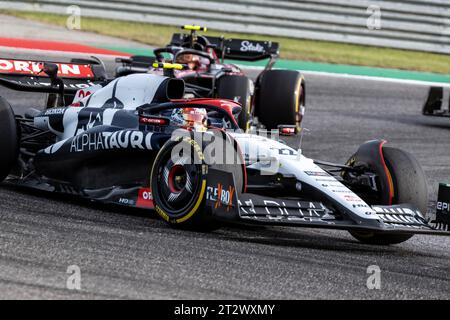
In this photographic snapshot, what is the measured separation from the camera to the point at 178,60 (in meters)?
15.4

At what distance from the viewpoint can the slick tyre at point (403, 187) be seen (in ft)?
27.0

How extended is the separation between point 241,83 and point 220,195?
643 cm

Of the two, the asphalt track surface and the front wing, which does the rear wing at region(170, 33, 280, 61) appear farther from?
the front wing

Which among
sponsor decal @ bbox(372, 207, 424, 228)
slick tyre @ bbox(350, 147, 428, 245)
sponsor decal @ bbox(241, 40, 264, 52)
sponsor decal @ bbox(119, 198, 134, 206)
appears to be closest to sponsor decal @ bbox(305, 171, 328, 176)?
sponsor decal @ bbox(372, 207, 424, 228)

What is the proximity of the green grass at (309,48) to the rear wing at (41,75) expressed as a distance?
1211cm

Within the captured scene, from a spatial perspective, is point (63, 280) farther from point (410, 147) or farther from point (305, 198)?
point (410, 147)

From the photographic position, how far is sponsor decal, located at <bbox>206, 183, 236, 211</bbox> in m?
7.66

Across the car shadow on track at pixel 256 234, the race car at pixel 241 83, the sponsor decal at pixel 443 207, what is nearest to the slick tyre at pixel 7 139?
the car shadow on track at pixel 256 234

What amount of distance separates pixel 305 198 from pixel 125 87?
7.59 ft

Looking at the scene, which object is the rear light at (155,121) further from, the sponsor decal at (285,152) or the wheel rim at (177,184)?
the sponsor decal at (285,152)

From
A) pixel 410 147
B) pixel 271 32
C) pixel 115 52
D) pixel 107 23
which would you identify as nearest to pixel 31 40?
pixel 115 52

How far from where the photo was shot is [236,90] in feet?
45.6

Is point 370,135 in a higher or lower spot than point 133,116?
lower

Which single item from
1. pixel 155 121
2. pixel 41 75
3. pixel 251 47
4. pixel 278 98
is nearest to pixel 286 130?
pixel 155 121
